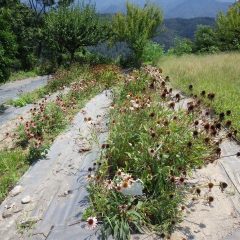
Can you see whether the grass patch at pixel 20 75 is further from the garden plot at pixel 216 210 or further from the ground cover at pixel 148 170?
the garden plot at pixel 216 210

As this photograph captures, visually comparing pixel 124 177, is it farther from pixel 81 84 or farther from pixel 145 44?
pixel 145 44

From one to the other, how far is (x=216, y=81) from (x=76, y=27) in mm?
10190

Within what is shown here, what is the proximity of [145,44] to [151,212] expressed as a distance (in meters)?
15.2

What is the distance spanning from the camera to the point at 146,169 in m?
4.13

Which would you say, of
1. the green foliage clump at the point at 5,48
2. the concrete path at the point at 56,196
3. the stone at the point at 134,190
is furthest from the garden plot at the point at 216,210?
the green foliage clump at the point at 5,48

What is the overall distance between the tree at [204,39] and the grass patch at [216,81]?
40.7ft

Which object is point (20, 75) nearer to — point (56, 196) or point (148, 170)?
point (56, 196)

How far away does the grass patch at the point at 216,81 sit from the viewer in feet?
23.2

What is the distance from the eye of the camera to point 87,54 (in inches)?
864

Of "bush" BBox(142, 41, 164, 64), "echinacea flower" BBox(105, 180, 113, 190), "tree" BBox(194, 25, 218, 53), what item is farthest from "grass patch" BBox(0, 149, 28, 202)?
"tree" BBox(194, 25, 218, 53)

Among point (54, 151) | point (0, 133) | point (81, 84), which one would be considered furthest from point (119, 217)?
point (81, 84)

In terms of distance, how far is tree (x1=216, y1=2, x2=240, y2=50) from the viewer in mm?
19047

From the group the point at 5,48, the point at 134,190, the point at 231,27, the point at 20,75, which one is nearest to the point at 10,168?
the point at 134,190

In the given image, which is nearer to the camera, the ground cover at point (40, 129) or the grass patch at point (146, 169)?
the grass patch at point (146, 169)
